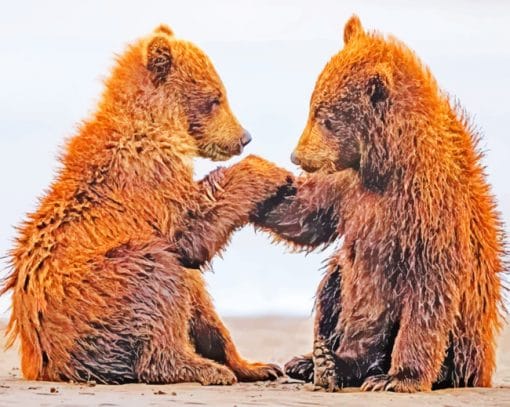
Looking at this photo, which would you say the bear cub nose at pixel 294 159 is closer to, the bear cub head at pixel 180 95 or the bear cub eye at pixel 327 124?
the bear cub eye at pixel 327 124

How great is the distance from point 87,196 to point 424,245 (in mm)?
2356

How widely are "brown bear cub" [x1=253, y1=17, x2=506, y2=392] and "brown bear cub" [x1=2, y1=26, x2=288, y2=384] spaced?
51 cm

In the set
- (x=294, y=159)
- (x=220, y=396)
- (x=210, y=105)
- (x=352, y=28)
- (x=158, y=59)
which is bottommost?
(x=220, y=396)

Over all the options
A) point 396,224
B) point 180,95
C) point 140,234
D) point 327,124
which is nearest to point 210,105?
point 180,95

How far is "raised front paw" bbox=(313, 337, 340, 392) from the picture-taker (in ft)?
37.4

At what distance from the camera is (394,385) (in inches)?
442

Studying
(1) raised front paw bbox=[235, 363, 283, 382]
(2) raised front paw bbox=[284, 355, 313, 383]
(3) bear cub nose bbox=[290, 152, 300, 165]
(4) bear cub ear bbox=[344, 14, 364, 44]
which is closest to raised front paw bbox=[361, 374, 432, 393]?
(2) raised front paw bbox=[284, 355, 313, 383]

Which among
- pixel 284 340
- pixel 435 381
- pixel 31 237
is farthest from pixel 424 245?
pixel 284 340

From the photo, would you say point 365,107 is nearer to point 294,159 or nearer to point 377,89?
point 377,89

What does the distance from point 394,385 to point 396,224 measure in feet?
3.61

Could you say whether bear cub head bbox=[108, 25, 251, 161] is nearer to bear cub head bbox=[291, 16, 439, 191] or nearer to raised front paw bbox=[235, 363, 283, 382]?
bear cub head bbox=[291, 16, 439, 191]

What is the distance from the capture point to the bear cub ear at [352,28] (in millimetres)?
11641

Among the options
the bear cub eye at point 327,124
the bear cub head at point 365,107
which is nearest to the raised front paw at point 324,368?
the bear cub head at point 365,107

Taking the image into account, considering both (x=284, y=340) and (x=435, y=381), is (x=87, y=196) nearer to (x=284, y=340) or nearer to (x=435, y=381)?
(x=435, y=381)
